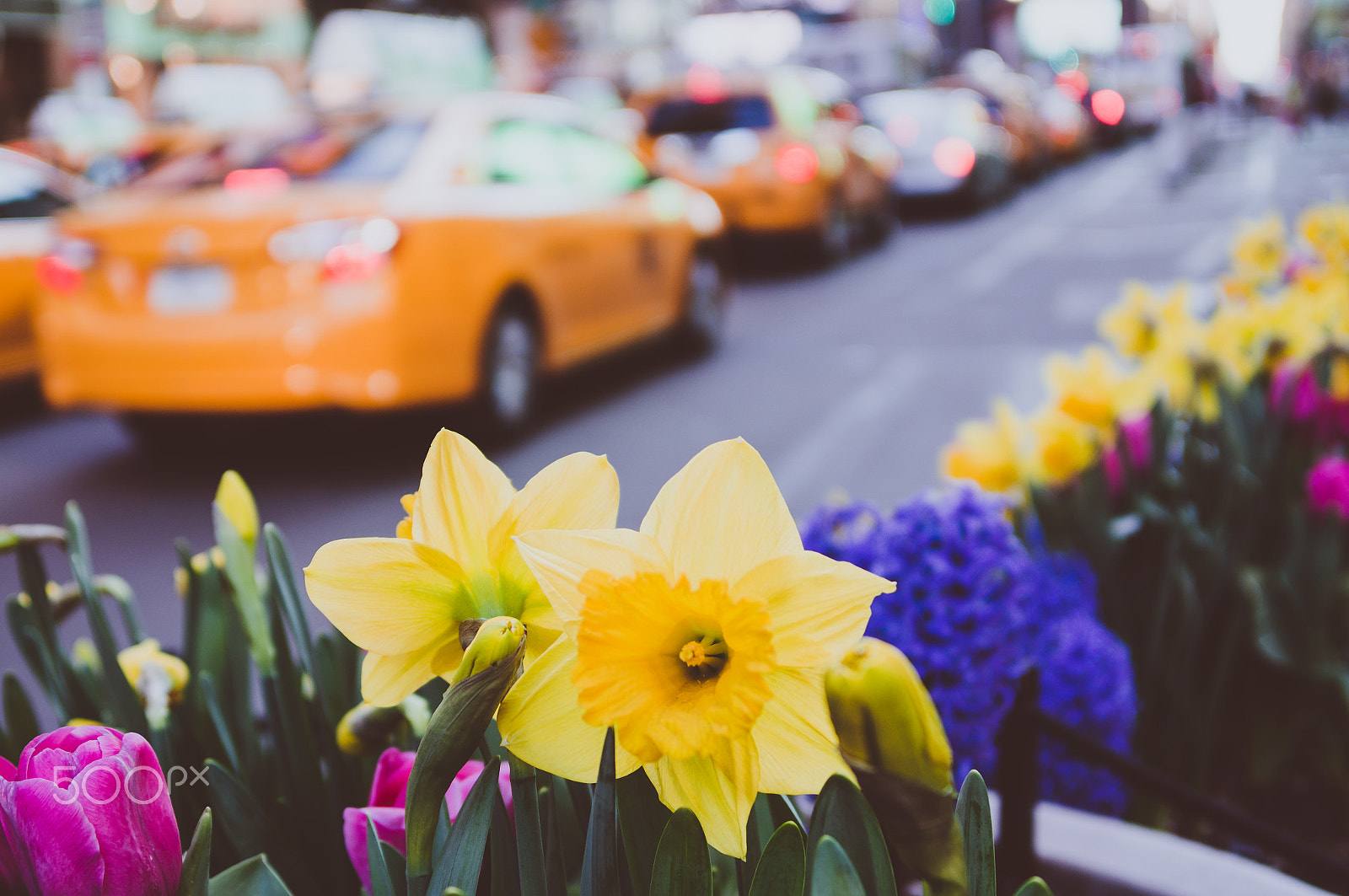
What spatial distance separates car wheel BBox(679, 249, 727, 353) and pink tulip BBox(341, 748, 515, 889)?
20.7ft

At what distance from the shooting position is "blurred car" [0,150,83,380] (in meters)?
6.11

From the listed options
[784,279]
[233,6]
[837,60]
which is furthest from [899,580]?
[233,6]

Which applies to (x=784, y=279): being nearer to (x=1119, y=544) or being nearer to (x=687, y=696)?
(x=1119, y=544)

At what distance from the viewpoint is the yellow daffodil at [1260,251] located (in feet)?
11.9

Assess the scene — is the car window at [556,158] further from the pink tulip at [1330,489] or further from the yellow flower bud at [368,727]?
the yellow flower bud at [368,727]

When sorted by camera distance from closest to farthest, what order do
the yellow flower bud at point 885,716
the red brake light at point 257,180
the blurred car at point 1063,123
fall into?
the yellow flower bud at point 885,716
the red brake light at point 257,180
the blurred car at point 1063,123

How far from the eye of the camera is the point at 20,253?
6.17 m

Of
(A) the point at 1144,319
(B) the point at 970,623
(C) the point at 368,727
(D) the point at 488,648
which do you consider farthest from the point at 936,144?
(D) the point at 488,648

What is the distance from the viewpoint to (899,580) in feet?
4.87

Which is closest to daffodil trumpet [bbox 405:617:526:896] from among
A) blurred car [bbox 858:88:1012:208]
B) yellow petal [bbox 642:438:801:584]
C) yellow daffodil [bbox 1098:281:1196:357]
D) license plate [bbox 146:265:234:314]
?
yellow petal [bbox 642:438:801:584]

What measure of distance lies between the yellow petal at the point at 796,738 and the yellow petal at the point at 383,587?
0.19m

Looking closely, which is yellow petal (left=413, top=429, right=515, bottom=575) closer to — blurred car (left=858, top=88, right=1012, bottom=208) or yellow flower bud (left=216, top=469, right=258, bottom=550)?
yellow flower bud (left=216, top=469, right=258, bottom=550)

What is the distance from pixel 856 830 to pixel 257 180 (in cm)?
474

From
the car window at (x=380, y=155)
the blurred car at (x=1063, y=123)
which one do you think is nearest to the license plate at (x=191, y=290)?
the car window at (x=380, y=155)
